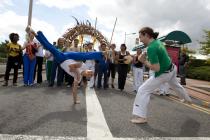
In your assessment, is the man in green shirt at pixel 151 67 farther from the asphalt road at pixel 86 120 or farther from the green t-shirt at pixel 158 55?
the asphalt road at pixel 86 120

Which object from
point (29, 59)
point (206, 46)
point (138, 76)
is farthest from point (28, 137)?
point (206, 46)

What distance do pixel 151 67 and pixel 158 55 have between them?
295mm

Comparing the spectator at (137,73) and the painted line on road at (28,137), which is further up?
the spectator at (137,73)

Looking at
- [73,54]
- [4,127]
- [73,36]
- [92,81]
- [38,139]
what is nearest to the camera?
[38,139]

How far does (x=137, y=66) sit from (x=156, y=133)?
300 inches

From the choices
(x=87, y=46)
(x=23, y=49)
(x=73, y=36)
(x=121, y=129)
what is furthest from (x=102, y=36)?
(x=121, y=129)

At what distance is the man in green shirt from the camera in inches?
261

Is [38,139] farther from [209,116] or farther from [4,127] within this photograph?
[209,116]

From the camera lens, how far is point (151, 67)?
666cm

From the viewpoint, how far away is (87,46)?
14469mm

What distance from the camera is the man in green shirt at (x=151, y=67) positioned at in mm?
6641

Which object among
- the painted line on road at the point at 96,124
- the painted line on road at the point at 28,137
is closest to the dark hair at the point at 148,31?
the painted line on road at the point at 96,124

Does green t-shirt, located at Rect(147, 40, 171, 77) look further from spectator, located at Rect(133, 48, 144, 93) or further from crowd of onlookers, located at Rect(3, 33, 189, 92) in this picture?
spectator, located at Rect(133, 48, 144, 93)

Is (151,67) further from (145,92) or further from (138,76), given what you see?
(138,76)
